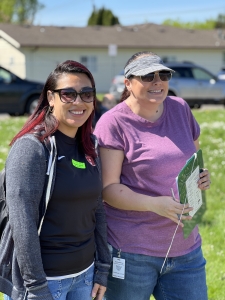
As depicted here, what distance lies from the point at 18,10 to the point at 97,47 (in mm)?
29327

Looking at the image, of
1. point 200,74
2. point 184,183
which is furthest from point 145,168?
point 200,74

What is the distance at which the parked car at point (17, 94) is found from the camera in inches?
637

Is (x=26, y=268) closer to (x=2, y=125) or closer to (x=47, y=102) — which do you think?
(x=47, y=102)

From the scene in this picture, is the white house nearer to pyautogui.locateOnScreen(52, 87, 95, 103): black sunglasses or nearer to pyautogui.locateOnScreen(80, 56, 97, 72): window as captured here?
pyautogui.locateOnScreen(80, 56, 97, 72): window

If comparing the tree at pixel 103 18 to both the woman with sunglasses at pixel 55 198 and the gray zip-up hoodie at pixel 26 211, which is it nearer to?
the woman with sunglasses at pixel 55 198

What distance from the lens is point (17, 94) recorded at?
16.2 meters

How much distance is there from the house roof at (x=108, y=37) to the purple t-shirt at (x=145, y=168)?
106ft

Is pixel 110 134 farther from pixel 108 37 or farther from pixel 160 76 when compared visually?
pixel 108 37

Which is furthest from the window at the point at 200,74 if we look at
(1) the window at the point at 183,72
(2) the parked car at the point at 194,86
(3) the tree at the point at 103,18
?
(3) the tree at the point at 103,18

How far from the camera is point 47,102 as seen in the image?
2.57 meters

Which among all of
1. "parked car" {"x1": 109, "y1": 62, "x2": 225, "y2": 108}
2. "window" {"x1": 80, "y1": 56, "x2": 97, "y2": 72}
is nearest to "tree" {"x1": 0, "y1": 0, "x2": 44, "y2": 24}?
"window" {"x1": 80, "y1": 56, "x2": 97, "y2": 72}

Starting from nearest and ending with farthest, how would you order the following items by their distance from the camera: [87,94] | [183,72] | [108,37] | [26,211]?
1. [26,211]
2. [87,94]
3. [183,72]
4. [108,37]

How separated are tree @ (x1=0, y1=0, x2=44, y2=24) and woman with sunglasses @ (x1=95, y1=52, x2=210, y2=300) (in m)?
60.4

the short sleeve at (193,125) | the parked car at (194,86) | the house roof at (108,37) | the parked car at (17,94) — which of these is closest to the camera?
the short sleeve at (193,125)
